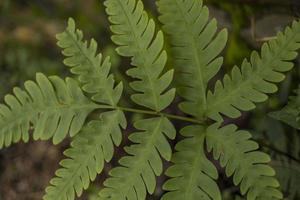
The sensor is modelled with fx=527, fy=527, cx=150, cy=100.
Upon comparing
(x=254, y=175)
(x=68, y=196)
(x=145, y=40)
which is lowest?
(x=254, y=175)

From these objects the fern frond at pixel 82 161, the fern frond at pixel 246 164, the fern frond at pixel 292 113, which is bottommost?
the fern frond at pixel 246 164

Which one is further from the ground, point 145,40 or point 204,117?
point 145,40

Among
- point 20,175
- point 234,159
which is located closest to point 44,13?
point 20,175

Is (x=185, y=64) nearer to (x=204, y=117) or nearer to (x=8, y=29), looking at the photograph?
(x=204, y=117)

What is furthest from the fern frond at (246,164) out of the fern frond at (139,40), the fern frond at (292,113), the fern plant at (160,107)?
the fern frond at (139,40)

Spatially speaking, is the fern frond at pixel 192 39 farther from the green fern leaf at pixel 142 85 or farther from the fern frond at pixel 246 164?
the fern frond at pixel 246 164

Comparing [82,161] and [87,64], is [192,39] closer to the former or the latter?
[87,64]

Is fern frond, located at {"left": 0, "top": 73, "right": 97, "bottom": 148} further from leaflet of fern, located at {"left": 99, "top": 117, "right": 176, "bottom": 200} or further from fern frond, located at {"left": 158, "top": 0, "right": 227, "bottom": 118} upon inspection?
fern frond, located at {"left": 158, "top": 0, "right": 227, "bottom": 118}
